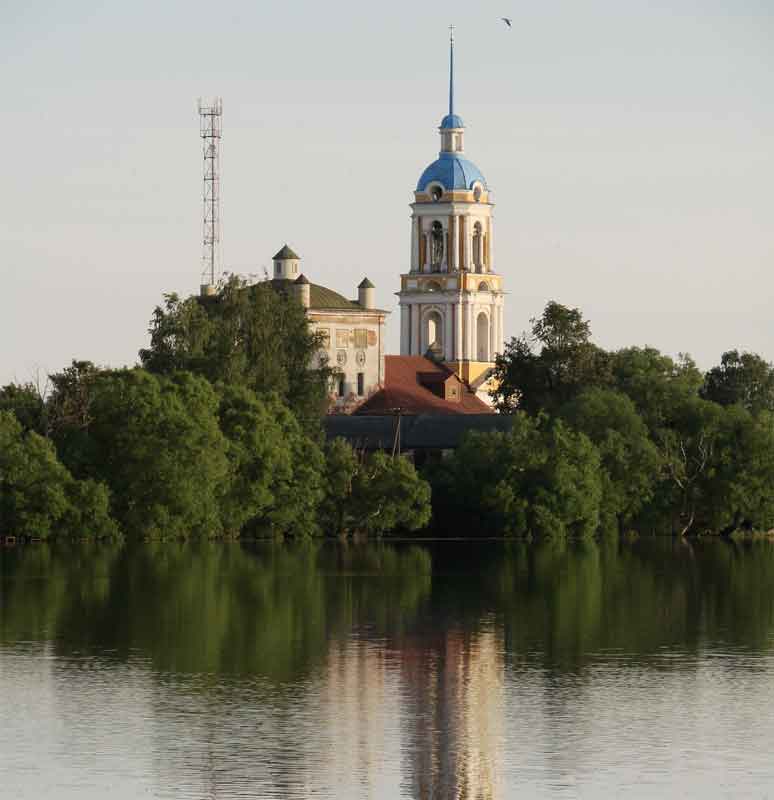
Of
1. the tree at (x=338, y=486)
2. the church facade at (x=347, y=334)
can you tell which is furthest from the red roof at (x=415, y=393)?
the tree at (x=338, y=486)

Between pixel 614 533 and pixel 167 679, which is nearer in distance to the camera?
pixel 167 679

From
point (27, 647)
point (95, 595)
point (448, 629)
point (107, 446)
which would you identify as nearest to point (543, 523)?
point (107, 446)

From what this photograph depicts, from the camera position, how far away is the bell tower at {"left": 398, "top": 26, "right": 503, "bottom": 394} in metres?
140

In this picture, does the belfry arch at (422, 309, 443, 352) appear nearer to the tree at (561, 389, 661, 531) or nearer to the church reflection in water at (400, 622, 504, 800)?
the tree at (561, 389, 661, 531)

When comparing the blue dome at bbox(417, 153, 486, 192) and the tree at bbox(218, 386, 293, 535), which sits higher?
the blue dome at bbox(417, 153, 486, 192)

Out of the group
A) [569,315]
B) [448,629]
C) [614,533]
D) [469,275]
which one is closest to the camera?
[448,629]

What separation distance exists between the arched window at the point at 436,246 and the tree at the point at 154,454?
62969 mm

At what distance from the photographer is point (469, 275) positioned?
5512 inches

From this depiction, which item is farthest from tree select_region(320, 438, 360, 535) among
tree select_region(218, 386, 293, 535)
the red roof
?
the red roof

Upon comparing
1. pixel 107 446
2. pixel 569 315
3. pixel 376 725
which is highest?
pixel 569 315

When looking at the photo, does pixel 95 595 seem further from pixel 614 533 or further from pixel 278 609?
pixel 614 533

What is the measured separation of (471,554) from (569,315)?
30.3m

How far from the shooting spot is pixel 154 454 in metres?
77.2

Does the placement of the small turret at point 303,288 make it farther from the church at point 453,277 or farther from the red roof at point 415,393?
the church at point 453,277
